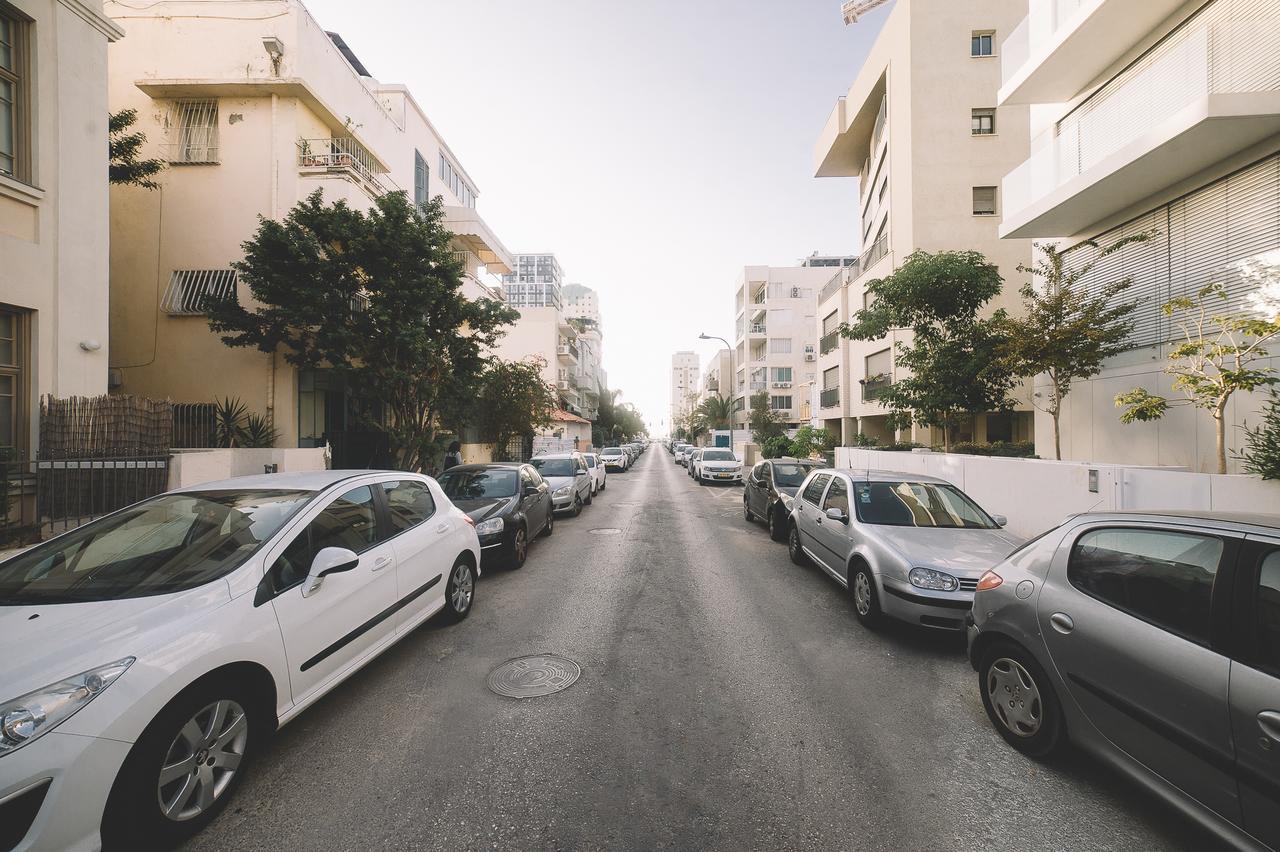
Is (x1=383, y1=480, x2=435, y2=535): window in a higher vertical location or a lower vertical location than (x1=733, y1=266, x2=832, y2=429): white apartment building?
lower

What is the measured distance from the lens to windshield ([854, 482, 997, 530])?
5.64 meters

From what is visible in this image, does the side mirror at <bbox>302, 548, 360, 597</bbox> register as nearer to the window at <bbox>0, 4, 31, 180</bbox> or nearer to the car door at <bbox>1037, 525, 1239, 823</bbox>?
the car door at <bbox>1037, 525, 1239, 823</bbox>

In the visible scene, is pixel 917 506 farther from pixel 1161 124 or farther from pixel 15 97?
pixel 15 97

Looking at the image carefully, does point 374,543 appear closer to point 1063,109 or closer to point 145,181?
point 145,181

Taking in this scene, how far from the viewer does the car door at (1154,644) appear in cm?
215

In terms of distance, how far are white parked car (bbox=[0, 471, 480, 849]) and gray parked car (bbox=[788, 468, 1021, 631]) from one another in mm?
4430

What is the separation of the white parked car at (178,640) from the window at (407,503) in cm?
7

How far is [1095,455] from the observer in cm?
1016

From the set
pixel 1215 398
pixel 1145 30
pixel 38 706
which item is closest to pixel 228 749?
pixel 38 706

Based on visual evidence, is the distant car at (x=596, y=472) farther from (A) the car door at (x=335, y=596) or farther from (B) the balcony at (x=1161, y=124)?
(A) the car door at (x=335, y=596)

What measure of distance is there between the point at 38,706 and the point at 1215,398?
11958 millimetres

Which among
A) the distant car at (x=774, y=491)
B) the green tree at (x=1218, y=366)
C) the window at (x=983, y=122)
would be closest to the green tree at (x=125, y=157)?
the distant car at (x=774, y=491)

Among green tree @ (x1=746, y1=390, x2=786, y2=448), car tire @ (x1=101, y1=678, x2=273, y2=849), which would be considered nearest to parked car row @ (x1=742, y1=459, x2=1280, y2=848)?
car tire @ (x1=101, y1=678, x2=273, y2=849)

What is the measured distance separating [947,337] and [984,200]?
33.0 ft
